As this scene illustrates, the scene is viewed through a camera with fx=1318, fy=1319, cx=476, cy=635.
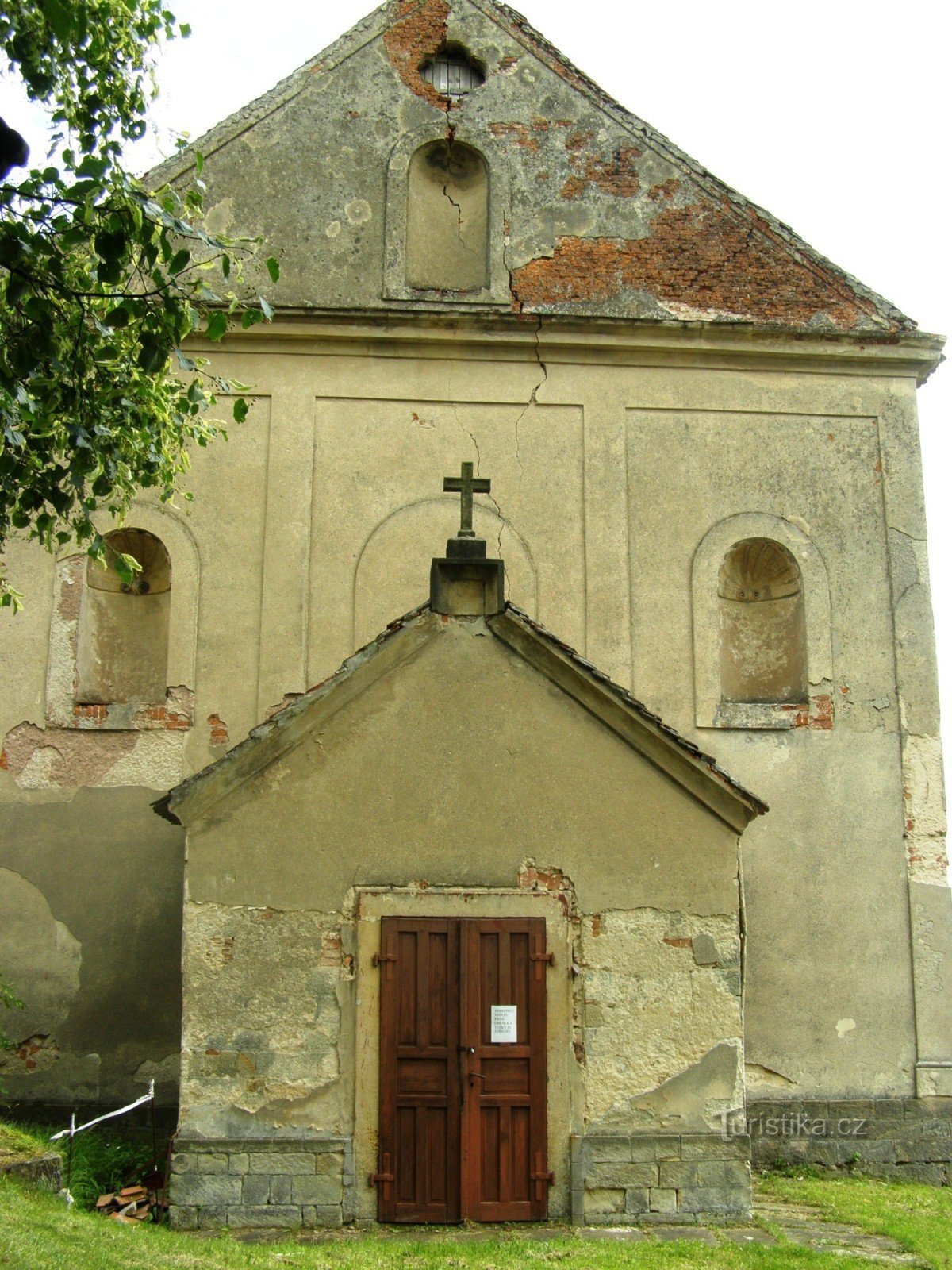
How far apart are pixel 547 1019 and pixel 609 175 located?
327 inches

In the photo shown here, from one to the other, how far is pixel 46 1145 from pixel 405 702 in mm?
4110

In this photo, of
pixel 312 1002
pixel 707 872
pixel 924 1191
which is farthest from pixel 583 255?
pixel 924 1191

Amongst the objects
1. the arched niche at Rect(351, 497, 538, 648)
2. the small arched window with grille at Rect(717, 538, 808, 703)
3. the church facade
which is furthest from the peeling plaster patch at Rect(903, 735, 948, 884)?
the arched niche at Rect(351, 497, 538, 648)

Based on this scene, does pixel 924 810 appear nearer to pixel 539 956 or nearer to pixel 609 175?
pixel 539 956

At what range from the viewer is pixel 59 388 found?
7.13 m

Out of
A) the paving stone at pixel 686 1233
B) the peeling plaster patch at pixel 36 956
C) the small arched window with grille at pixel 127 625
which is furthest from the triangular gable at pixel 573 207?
the paving stone at pixel 686 1233

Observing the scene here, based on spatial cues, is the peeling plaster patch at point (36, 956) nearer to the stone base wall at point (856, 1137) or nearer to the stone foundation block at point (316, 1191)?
the stone foundation block at point (316, 1191)

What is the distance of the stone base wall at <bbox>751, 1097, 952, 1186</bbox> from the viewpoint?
11.0 meters

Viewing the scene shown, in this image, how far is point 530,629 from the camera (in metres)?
9.34

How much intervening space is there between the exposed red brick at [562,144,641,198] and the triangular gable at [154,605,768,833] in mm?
5640

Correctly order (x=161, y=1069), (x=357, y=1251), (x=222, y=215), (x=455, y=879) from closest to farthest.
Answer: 1. (x=357, y=1251)
2. (x=455, y=879)
3. (x=161, y=1069)
4. (x=222, y=215)

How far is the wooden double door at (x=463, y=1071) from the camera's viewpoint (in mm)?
8703

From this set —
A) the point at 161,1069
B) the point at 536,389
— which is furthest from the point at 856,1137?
the point at 536,389

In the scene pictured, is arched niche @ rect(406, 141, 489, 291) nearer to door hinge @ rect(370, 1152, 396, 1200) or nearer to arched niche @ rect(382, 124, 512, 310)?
arched niche @ rect(382, 124, 512, 310)
